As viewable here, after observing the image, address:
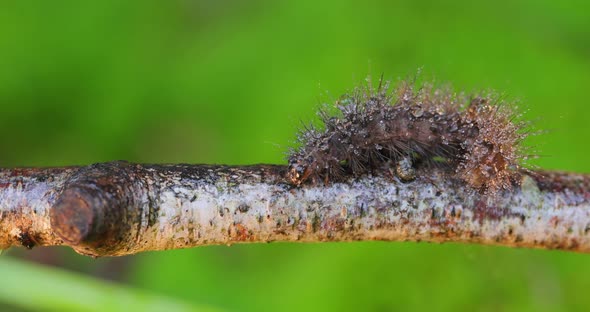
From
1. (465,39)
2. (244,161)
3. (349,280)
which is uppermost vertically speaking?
(465,39)

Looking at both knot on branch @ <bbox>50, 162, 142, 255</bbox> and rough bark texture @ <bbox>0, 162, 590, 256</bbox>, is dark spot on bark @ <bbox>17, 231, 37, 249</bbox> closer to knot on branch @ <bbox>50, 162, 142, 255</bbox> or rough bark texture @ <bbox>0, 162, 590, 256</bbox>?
rough bark texture @ <bbox>0, 162, 590, 256</bbox>

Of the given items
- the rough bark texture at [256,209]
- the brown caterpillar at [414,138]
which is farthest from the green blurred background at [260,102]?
the rough bark texture at [256,209]

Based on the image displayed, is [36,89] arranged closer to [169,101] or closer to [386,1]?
[169,101]

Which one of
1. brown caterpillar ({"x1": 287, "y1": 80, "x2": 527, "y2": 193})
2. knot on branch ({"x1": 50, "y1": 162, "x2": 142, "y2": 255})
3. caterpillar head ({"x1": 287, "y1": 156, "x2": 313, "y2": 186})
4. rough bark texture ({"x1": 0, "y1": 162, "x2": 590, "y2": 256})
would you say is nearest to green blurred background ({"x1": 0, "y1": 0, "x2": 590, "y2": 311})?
brown caterpillar ({"x1": 287, "y1": 80, "x2": 527, "y2": 193})

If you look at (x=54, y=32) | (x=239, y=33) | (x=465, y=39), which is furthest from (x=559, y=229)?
(x=54, y=32)

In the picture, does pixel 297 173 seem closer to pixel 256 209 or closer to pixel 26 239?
pixel 256 209

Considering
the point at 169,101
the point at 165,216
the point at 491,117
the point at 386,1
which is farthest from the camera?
Result: the point at 169,101
